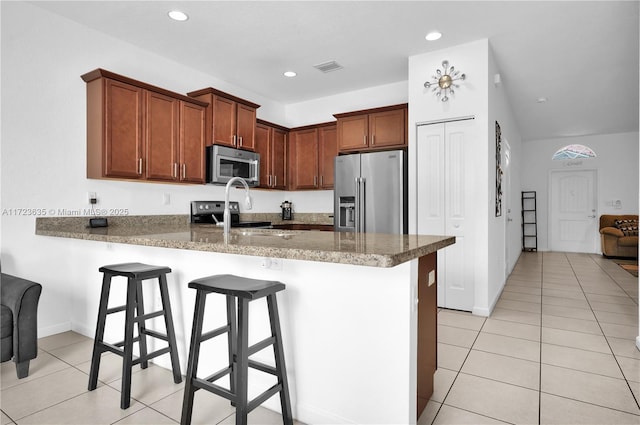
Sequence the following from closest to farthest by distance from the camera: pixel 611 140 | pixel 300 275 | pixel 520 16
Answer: pixel 300 275, pixel 520 16, pixel 611 140

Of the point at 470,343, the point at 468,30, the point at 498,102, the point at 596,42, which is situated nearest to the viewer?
the point at 470,343

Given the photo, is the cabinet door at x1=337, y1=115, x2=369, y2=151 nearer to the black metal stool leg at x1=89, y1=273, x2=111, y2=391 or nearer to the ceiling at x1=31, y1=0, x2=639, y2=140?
the ceiling at x1=31, y1=0, x2=639, y2=140

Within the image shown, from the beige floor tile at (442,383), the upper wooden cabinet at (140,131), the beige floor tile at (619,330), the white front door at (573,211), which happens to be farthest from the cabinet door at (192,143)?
the white front door at (573,211)

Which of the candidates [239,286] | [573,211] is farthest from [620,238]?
[239,286]

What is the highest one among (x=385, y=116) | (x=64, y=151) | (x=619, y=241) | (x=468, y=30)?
(x=468, y=30)

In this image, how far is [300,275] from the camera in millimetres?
1770

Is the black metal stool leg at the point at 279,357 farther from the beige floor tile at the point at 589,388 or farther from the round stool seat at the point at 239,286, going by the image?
the beige floor tile at the point at 589,388

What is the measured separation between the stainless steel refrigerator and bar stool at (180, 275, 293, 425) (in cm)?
→ 252

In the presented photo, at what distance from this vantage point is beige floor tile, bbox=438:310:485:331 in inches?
126

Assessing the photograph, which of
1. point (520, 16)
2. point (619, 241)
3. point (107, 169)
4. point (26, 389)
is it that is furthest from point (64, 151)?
point (619, 241)

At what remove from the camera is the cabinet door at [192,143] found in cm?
373

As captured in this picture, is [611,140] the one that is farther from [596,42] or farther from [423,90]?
[423,90]

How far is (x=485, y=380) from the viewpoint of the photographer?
2.19m

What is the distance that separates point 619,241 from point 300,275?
25.3 ft
